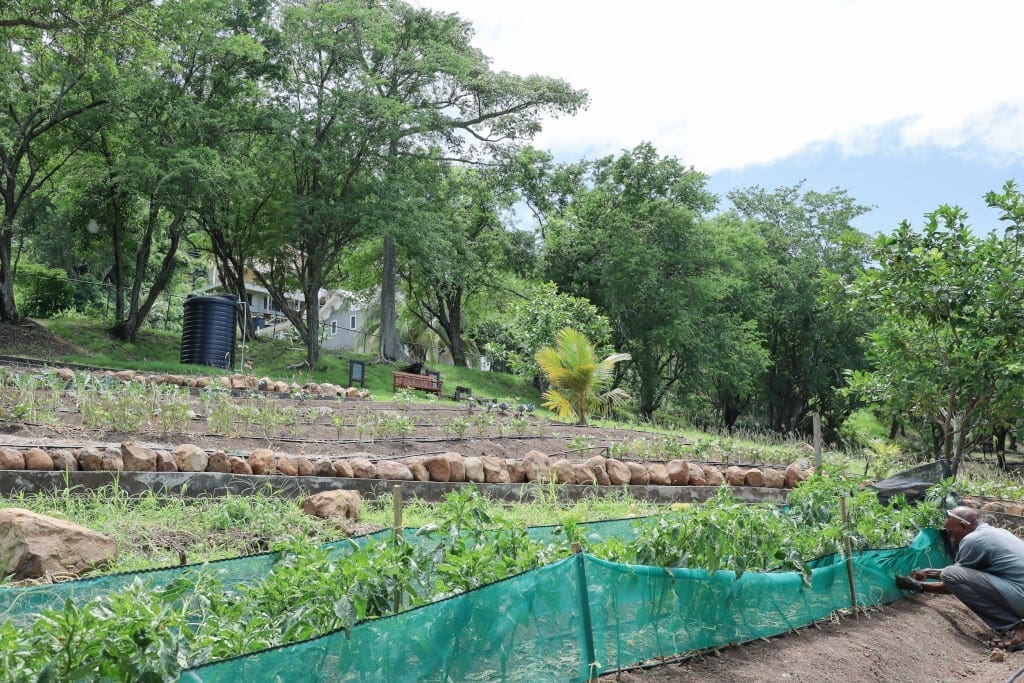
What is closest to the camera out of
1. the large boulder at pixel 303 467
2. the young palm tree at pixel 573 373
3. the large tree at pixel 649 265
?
the large boulder at pixel 303 467

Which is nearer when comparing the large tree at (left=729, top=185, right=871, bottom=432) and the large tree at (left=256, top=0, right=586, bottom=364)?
the large tree at (left=256, top=0, right=586, bottom=364)

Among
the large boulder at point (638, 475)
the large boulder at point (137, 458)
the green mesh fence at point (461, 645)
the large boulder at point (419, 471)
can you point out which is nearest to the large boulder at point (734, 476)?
the large boulder at point (638, 475)

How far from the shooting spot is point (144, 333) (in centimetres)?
2358

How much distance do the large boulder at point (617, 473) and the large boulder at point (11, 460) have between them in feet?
17.8

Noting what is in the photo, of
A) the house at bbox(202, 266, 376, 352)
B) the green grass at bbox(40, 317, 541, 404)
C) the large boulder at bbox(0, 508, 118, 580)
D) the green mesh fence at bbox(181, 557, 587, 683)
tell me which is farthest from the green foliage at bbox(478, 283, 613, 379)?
the green mesh fence at bbox(181, 557, 587, 683)

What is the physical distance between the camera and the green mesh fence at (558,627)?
302cm

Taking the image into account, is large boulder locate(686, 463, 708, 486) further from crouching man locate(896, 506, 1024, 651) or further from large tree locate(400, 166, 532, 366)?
large tree locate(400, 166, 532, 366)

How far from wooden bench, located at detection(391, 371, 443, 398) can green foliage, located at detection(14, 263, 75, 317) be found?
11.7 meters

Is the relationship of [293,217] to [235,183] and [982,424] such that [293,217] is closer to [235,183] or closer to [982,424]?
[235,183]

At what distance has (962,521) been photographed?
22.9 feet

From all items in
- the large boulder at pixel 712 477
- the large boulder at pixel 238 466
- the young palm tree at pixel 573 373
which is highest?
the young palm tree at pixel 573 373

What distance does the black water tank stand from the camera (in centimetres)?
2020

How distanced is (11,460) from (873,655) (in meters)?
6.11

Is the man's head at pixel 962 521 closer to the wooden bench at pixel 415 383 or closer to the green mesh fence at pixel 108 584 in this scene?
the green mesh fence at pixel 108 584
